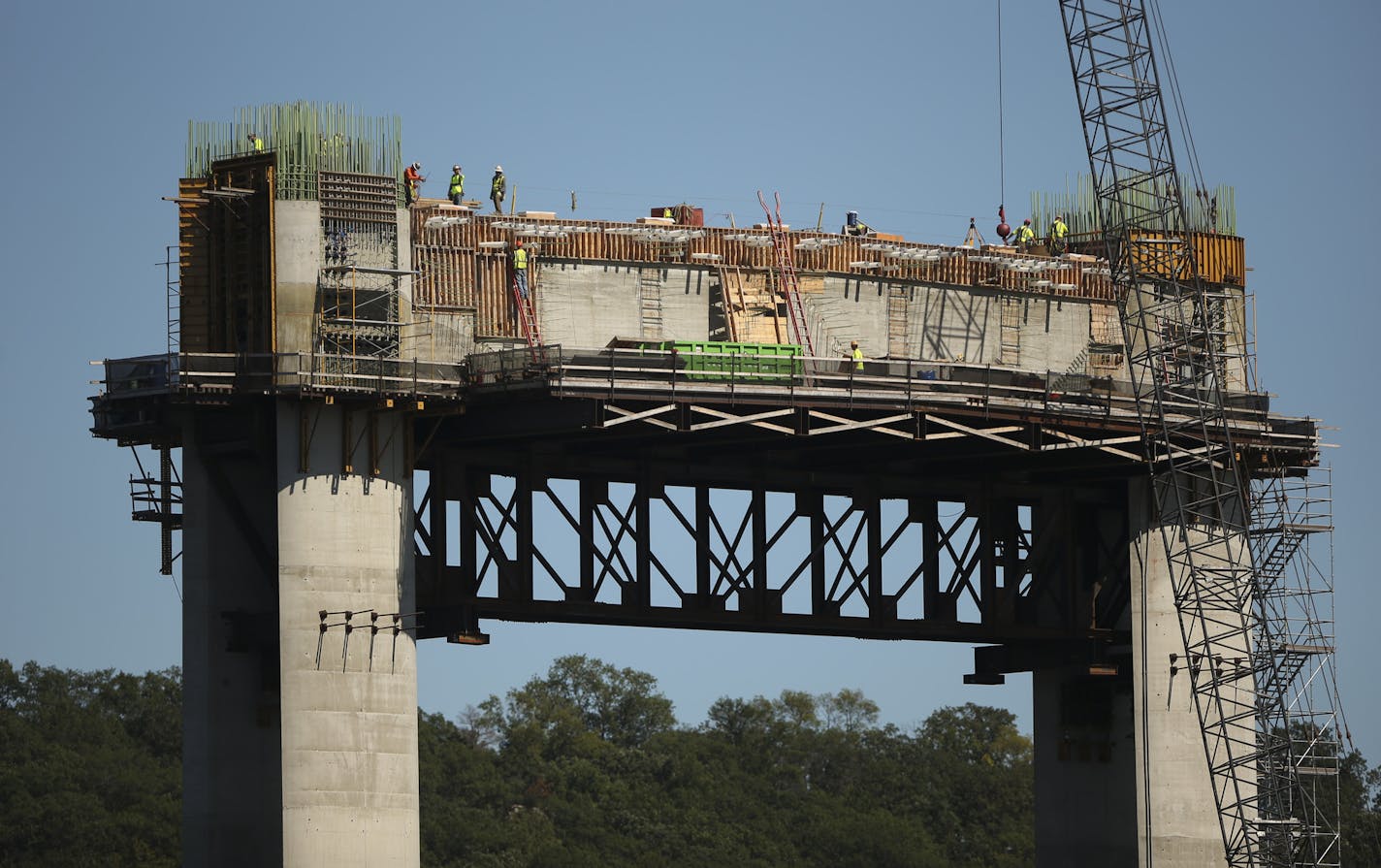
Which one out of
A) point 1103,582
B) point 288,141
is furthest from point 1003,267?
point 288,141

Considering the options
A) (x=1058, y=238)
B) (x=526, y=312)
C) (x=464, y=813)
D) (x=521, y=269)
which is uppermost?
(x=1058, y=238)

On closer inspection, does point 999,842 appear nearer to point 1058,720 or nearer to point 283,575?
point 1058,720

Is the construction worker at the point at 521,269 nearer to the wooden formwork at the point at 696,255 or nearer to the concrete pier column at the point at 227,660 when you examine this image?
the wooden formwork at the point at 696,255

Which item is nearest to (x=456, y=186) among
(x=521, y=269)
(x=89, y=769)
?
(x=521, y=269)

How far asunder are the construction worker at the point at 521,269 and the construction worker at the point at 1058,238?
24.5m

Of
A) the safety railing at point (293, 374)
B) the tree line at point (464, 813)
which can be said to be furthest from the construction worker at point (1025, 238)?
the tree line at point (464, 813)

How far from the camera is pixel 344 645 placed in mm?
88500

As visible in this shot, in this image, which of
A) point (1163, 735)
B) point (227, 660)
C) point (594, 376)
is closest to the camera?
point (594, 376)

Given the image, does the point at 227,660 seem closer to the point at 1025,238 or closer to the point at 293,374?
the point at 293,374

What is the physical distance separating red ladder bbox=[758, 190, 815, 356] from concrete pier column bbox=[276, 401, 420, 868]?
16.9m

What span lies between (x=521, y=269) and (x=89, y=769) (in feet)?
294

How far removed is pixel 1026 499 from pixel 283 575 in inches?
1253

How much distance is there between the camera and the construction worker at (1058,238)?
111 m

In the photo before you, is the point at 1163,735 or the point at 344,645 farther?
the point at 1163,735
